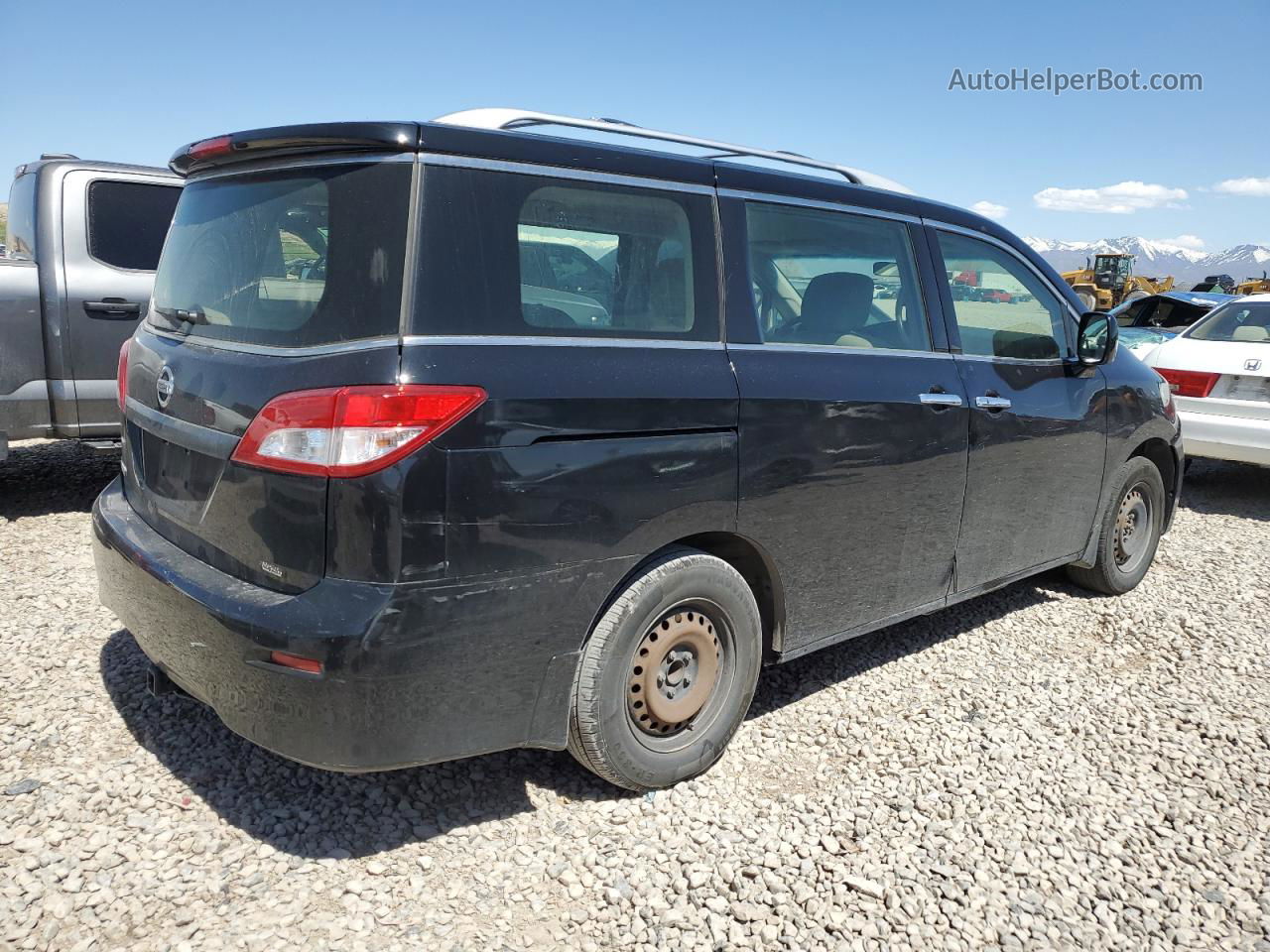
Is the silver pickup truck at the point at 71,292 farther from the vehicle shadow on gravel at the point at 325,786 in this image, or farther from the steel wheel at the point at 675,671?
the steel wheel at the point at 675,671

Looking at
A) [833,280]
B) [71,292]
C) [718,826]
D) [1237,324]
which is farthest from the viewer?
[1237,324]

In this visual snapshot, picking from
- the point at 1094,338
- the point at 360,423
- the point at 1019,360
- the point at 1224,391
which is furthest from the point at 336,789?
the point at 1224,391

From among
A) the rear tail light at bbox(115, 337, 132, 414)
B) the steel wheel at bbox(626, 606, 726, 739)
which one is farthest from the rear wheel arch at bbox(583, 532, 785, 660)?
the rear tail light at bbox(115, 337, 132, 414)

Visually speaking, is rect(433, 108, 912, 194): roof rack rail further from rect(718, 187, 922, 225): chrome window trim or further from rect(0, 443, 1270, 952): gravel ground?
rect(0, 443, 1270, 952): gravel ground

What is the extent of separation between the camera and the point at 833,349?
3297 mm

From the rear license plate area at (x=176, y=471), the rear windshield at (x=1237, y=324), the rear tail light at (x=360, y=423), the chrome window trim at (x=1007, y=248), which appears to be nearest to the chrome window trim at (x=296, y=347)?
the rear tail light at (x=360, y=423)

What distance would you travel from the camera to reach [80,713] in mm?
3367

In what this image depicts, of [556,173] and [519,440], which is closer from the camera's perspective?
[519,440]

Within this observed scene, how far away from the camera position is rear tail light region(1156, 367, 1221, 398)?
709 cm

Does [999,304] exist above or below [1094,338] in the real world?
Result: above

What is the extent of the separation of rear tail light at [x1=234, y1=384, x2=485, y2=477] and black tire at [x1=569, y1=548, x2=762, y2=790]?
0.78 m

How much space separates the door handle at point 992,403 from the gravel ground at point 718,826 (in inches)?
45.7

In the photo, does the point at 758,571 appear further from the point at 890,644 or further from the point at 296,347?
the point at 296,347

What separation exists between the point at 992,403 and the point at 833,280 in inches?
35.0
